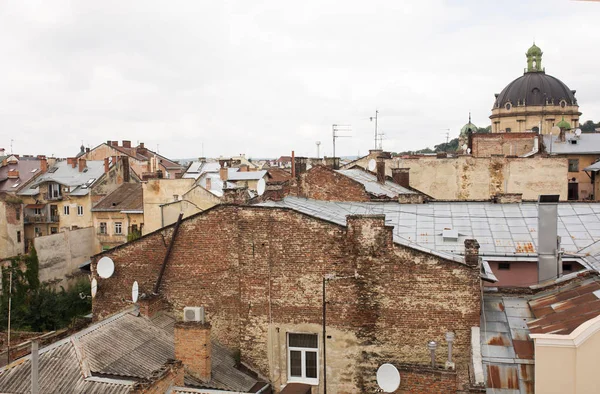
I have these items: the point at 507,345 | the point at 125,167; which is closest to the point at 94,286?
the point at 507,345

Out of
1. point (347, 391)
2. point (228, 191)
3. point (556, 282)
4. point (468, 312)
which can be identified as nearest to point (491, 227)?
point (556, 282)

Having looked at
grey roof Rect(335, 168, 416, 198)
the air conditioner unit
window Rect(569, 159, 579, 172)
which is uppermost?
window Rect(569, 159, 579, 172)

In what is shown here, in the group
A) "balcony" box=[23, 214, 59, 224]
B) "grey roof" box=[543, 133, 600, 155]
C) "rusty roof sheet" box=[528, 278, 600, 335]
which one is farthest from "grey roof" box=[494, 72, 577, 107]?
"rusty roof sheet" box=[528, 278, 600, 335]

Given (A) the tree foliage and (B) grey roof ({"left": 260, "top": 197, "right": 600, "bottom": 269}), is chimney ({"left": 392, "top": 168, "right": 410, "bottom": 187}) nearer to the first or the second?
(B) grey roof ({"left": 260, "top": 197, "right": 600, "bottom": 269})

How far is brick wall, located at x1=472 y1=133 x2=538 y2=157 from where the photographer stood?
55.2 metres

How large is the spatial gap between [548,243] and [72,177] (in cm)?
5179

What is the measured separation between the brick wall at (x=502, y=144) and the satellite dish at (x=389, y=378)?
45.0 meters

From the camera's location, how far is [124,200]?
54094 mm

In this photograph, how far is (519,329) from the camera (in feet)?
49.0

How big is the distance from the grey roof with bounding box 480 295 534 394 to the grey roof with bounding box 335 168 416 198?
13.6 metres

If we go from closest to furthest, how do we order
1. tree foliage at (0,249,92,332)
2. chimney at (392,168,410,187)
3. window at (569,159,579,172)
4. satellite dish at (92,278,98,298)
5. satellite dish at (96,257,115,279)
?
satellite dish at (96,257,115,279) → satellite dish at (92,278,98,298) → chimney at (392,168,410,187) → tree foliage at (0,249,92,332) → window at (569,159,579,172)

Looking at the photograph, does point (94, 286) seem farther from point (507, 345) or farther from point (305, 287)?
point (507, 345)

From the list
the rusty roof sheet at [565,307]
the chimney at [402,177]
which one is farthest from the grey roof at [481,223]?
the chimney at [402,177]

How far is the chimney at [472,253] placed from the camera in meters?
15.8
